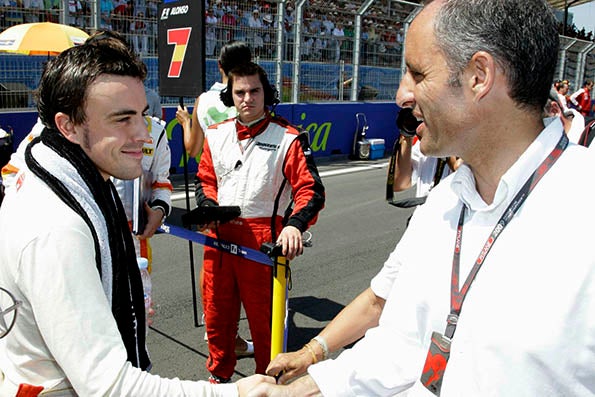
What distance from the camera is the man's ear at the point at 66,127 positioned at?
5.26 feet

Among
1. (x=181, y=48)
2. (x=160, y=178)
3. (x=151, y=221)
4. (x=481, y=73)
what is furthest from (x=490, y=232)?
(x=181, y=48)

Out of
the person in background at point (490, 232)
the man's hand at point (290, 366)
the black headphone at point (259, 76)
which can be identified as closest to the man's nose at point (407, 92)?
the person in background at point (490, 232)

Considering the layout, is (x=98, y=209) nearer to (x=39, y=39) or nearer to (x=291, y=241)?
(x=291, y=241)

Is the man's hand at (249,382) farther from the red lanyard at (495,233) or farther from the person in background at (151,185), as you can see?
the person in background at (151,185)

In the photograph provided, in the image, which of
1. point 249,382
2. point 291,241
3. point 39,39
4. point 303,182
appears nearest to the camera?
point 249,382

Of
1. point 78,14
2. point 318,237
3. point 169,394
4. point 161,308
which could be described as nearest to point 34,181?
point 169,394

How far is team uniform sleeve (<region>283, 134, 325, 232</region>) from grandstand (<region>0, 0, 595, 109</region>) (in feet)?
19.3

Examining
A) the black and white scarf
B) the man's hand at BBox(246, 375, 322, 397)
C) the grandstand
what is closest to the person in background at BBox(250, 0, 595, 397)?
the man's hand at BBox(246, 375, 322, 397)

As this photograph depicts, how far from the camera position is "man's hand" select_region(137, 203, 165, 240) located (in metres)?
3.44

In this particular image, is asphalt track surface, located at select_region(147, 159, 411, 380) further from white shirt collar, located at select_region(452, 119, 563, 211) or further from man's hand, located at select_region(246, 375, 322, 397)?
white shirt collar, located at select_region(452, 119, 563, 211)

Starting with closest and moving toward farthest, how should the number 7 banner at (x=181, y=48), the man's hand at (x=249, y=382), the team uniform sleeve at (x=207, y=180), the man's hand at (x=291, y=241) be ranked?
the man's hand at (x=249, y=382), the man's hand at (x=291, y=241), the team uniform sleeve at (x=207, y=180), the number 7 banner at (x=181, y=48)

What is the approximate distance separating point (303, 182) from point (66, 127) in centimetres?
184

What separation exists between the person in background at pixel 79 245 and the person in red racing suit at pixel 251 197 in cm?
159

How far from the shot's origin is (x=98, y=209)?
5.07ft
